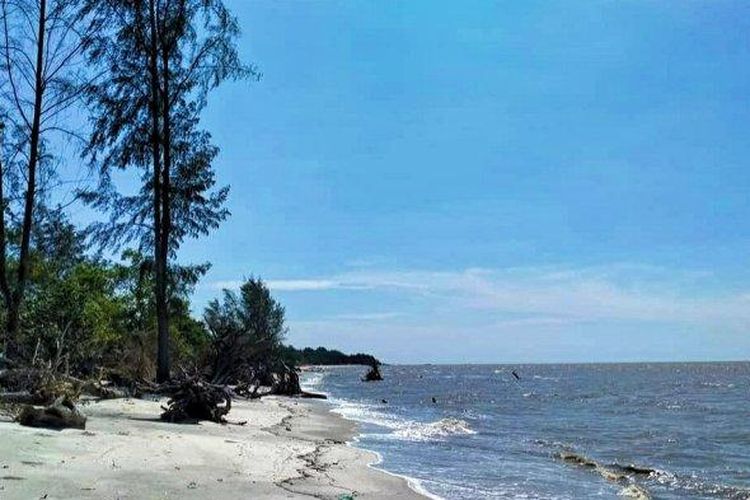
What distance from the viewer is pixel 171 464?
383 inches

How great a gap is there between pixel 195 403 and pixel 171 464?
271 inches

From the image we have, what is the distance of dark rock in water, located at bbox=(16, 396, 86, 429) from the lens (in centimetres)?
1090

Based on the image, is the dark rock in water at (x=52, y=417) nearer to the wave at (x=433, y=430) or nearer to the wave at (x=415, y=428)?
the wave at (x=415, y=428)

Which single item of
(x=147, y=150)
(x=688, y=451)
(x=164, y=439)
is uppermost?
(x=147, y=150)

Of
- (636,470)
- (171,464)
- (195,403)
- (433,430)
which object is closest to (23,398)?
(195,403)

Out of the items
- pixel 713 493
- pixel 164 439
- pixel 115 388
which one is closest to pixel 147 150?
pixel 115 388

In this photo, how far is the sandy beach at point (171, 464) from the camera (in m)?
7.83

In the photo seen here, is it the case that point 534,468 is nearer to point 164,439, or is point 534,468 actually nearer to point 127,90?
point 164,439

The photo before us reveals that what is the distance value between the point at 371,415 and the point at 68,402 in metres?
21.2

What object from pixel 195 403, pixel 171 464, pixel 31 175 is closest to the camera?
pixel 171 464

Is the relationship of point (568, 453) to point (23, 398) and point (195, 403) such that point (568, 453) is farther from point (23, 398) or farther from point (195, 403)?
point (23, 398)

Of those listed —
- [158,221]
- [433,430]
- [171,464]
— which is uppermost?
[158,221]

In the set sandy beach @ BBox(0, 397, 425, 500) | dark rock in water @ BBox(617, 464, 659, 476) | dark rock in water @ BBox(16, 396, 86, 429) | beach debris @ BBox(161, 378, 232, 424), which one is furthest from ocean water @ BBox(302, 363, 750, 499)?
dark rock in water @ BBox(16, 396, 86, 429)

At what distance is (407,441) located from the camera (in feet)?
68.5
